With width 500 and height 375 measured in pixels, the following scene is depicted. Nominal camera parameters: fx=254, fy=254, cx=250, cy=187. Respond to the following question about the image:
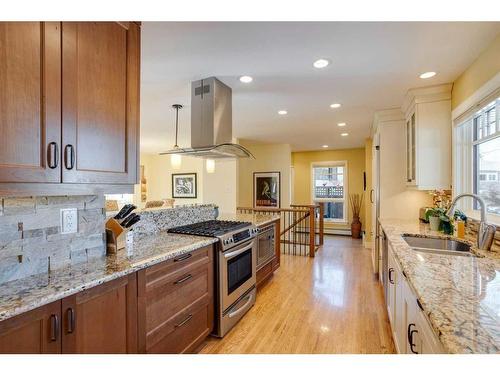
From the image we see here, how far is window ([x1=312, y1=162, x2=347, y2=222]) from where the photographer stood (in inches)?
293

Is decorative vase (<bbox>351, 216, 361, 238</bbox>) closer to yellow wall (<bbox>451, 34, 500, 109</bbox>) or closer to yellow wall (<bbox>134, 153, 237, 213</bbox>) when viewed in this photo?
yellow wall (<bbox>134, 153, 237, 213</bbox>)

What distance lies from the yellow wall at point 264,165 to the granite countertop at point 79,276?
14.7ft

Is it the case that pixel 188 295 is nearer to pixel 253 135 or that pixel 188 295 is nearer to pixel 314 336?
pixel 314 336

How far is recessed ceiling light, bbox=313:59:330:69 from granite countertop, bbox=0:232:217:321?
1.81 meters

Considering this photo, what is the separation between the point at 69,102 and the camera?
121 centimetres

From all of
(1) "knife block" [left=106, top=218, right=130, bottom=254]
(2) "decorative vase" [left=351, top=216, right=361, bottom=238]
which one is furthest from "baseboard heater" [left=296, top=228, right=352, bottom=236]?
(1) "knife block" [left=106, top=218, right=130, bottom=254]

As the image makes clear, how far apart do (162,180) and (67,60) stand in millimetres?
7858

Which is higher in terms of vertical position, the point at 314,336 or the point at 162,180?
the point at 162,180

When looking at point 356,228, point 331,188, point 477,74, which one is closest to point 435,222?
point 477,74

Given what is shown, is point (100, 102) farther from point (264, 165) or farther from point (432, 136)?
point (264, 165)

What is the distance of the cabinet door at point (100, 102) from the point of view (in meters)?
1.21

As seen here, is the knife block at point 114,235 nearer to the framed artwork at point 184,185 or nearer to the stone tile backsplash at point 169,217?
the stone tile backsplash at point 169,217

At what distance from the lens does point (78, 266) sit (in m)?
1.44
